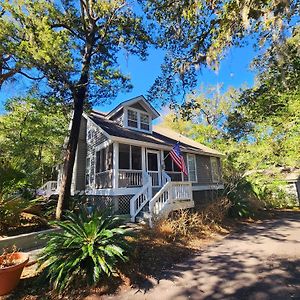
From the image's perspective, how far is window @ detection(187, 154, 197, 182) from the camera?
1621cm

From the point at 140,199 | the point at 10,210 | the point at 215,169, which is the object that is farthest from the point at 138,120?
the point at 10,210

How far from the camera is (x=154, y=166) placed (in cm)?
1442

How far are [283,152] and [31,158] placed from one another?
19.7 metres

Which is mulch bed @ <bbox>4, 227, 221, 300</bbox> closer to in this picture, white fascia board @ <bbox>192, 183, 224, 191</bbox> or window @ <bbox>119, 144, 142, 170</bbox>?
window @ <bbox>119, 144, 142, 170</bbox>

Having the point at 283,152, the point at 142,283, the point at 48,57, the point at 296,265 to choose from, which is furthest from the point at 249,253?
the point at 283,152

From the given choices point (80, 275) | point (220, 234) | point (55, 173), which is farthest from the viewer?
point (55, 173)

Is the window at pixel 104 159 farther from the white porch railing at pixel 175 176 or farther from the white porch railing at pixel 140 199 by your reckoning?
the white porch railing at pixel 175 176

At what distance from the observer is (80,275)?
4660 millimetres

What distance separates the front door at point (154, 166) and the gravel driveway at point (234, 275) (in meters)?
6.12

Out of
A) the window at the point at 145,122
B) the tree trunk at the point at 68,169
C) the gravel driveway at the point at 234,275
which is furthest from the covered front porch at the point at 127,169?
the gravel driveway at the point at 234,275

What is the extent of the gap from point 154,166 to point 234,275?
9.77 meters

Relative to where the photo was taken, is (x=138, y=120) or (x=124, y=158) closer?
(x=124, y=158)

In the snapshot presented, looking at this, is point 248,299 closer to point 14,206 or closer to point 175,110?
point 14,206

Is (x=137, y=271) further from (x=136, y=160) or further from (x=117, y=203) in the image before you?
(x=136, y=160)
